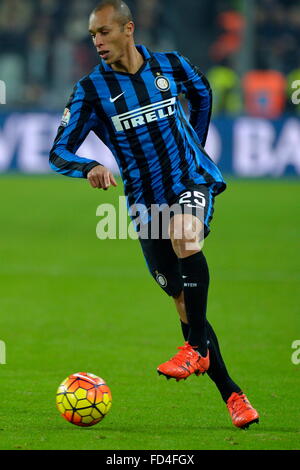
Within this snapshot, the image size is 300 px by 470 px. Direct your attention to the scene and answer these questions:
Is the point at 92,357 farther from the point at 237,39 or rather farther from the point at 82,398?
the point at 237,39

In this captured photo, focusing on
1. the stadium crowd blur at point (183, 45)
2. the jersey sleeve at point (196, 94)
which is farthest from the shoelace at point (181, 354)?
the stadium crowd blur at point (183, 45)

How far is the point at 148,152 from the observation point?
586cm

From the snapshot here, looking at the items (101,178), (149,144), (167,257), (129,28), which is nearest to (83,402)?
(167,257)

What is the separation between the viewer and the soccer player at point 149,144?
566cm

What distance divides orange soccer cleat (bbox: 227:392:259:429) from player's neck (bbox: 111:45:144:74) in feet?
6.26

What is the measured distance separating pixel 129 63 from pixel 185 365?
1.74 m

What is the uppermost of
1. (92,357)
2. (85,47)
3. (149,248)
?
(85,47)

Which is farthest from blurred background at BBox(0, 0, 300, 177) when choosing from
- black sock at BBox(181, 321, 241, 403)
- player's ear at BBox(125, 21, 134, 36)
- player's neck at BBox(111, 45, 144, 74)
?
black sock at BBox(181, 321, 241, 403)

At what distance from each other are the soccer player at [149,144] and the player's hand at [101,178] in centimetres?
19

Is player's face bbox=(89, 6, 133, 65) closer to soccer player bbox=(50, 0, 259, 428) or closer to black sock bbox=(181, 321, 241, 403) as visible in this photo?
soccer player bbox=(50, 0, 259, 428)
